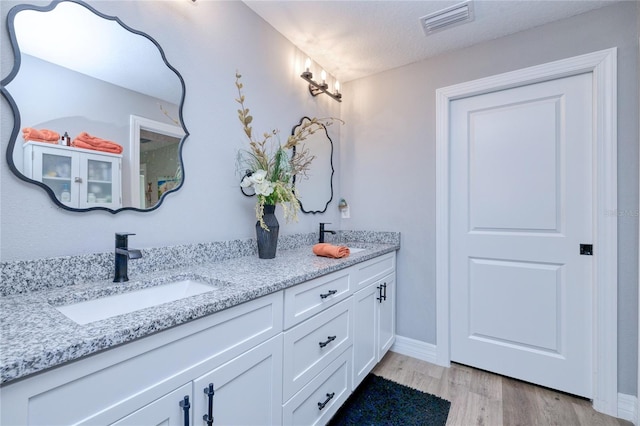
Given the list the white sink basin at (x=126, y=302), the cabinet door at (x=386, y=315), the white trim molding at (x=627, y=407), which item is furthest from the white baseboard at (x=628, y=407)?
the white sink basin at (x=126, y=302)

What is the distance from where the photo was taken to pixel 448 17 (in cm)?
176

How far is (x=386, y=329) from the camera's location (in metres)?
2.11

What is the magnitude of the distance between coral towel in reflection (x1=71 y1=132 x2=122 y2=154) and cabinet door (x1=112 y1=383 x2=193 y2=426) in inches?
35.4

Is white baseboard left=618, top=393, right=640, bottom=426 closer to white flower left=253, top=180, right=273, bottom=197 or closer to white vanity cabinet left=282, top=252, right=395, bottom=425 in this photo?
white vanity cabinet left=282, top=252, right=395, bottom=425

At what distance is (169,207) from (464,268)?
6.55ft

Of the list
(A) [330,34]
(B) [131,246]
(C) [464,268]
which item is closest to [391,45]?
(A) [330,34]

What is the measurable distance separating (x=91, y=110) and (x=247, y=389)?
115 centimetres

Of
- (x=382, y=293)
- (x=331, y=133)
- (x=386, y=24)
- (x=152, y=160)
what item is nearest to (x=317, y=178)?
(x=331, y=133)

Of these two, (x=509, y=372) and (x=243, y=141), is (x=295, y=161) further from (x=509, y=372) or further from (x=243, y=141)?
(x=509, y=372)

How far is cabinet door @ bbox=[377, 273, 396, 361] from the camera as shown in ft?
6.54

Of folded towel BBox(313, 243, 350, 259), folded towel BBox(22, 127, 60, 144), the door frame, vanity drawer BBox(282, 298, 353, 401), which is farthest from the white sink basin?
the door frame

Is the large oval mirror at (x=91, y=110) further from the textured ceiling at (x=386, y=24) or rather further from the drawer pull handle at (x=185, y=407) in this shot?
the textured ceiling at (x=386, y=24)

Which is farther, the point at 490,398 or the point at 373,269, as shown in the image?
the point at 373,269

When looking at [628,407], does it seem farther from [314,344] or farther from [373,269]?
[314,344]
